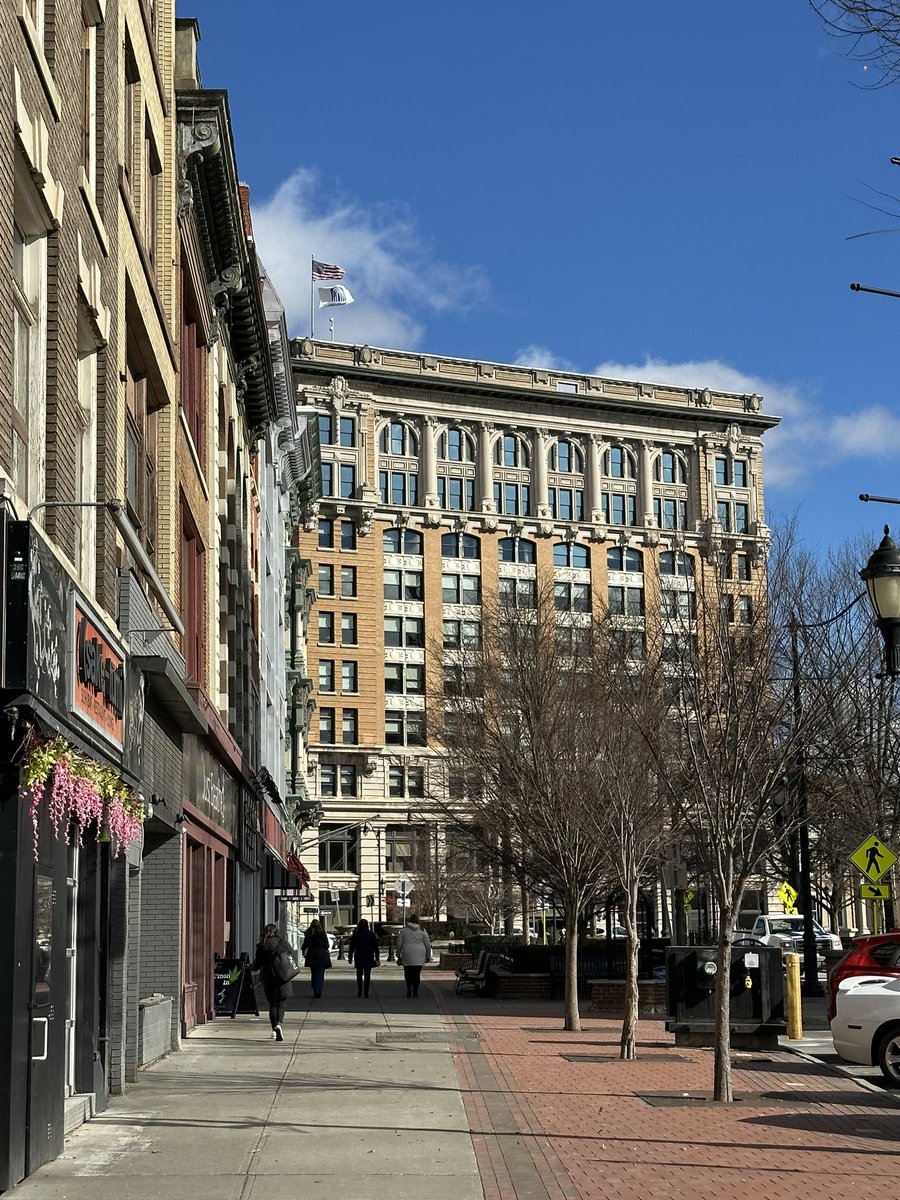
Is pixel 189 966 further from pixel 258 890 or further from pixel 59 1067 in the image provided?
pixel 258 890

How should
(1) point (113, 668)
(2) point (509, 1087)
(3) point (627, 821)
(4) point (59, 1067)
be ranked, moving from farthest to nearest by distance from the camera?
(3) point (627, 821) → (2) point (509, 1087) → (1) point (113, 668) → (4) point (59, 1067)

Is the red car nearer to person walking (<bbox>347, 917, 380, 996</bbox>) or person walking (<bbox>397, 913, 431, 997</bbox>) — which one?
person walking (<bbox>397, 913, 431, 997</bbox>)

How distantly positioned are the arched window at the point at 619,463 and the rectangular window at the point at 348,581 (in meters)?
19.7

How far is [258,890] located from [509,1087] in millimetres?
29246

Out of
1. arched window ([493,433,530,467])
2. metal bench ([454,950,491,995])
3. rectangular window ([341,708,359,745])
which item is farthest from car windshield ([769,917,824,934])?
arched window ([493,433,530,467])

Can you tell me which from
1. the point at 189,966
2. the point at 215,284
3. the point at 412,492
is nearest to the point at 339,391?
the point at 412,492

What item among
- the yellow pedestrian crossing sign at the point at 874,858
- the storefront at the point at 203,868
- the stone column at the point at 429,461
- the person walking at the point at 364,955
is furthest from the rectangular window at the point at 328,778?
the yellow pedestrian crossing sign at the point at 874,858

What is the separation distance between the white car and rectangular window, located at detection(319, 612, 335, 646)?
282 feet

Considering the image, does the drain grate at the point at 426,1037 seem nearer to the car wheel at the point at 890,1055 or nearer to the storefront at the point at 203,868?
the storefront at the point at 203,868

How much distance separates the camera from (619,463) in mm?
113875

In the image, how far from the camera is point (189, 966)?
87.0 feet

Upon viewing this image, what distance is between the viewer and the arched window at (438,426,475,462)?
109 meters

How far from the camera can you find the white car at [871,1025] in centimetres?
1856

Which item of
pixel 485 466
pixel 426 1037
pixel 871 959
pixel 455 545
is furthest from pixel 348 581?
pixel 871 959
